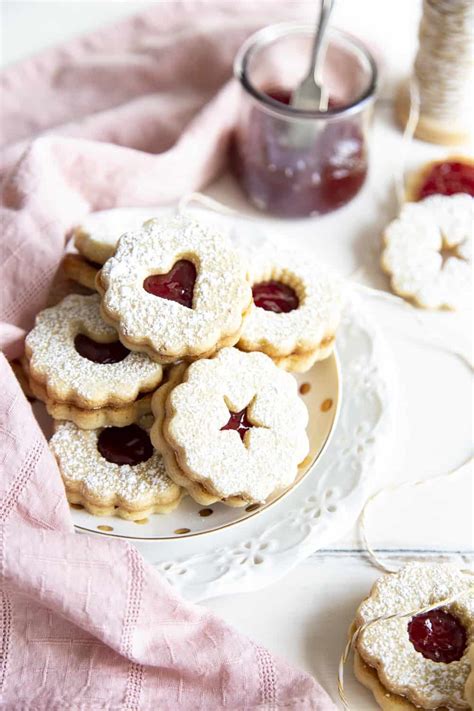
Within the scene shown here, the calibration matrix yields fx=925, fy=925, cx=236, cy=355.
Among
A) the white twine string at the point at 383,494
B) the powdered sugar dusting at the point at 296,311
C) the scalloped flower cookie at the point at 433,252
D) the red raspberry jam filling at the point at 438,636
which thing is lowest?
the white twine string at the point at 383,494

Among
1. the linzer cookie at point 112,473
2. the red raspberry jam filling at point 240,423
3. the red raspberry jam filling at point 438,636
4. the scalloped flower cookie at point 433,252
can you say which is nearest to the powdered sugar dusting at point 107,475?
the linzer cookie at point 112,473

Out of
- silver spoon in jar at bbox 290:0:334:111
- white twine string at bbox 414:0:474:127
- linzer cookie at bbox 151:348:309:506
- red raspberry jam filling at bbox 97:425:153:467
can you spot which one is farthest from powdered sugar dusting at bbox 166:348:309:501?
white twine string at bbox 414:0:474:127

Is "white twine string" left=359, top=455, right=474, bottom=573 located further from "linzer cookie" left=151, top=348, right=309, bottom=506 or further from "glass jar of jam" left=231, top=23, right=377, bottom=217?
"glass jar of jam" left=231, top=23, right=377, bottom=217

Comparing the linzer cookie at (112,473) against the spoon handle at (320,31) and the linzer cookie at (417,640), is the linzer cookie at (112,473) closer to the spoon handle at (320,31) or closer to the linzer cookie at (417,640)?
the linzer cookie at (417,640)

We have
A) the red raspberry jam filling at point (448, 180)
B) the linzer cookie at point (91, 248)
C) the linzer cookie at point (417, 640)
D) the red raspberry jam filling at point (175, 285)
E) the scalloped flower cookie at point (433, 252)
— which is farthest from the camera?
the red raspberry jam filling at point (448, 180)

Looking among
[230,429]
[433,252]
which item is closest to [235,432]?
[230,429]

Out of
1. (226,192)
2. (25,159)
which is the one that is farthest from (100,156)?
(226,192)

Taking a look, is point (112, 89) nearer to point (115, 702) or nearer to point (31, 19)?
point (31, 19)

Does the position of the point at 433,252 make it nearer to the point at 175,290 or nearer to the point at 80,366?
the point at 175,290
